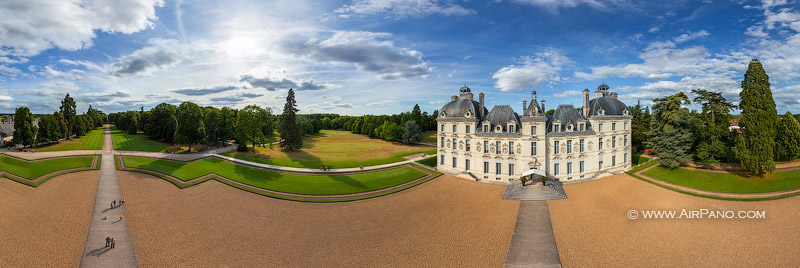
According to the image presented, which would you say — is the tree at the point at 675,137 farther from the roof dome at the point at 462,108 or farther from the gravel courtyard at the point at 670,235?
the roof dome at the point at 462,108

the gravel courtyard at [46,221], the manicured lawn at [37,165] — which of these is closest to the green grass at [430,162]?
the gravel courtyard at [46,221]

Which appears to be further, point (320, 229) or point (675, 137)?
point (675, 137)

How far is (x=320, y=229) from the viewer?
21.7 metres

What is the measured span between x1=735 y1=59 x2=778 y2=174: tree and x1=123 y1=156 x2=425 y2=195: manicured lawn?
35151 mm

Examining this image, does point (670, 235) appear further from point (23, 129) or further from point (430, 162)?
point (23, 129)

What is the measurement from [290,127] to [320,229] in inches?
1495

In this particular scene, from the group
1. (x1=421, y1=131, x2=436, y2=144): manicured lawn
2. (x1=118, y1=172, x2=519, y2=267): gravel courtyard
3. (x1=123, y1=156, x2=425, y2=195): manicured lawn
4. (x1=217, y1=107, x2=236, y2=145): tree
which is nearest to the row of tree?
(x1=123, y1=156, x2=425, y2=195): manicured lawn

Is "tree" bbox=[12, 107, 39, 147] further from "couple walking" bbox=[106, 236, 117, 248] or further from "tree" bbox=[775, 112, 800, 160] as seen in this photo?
"tree" bbox=[775, 112, 800, 160]

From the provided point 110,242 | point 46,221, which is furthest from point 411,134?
point 46,221

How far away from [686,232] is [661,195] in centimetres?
1135

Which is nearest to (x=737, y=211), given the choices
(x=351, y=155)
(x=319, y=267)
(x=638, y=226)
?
(x=638, y=226)

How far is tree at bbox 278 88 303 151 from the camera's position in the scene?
Answer: 55.5m

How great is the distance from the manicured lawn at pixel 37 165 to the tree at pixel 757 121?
79296mm

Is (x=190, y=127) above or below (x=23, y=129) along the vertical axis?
above
